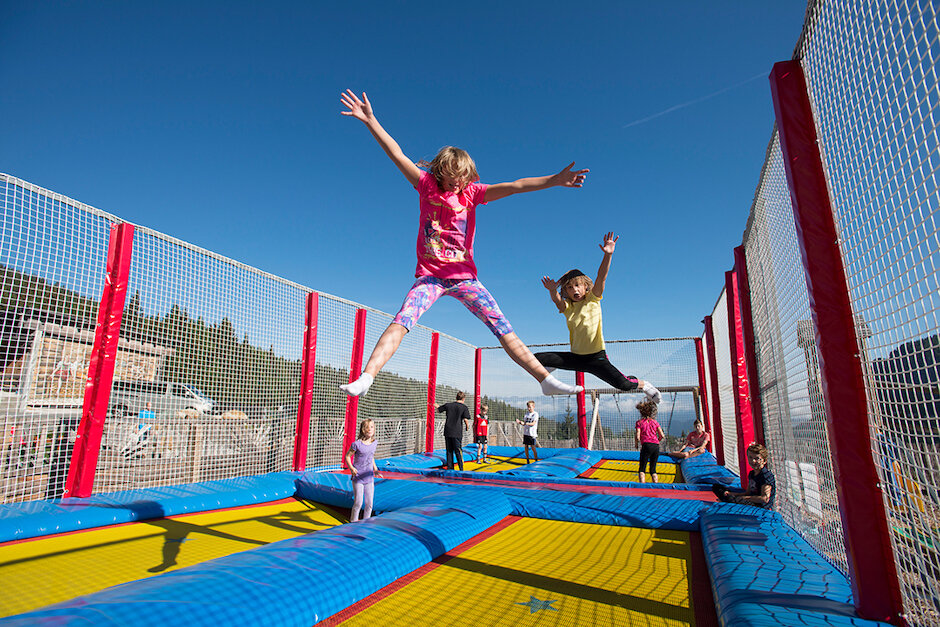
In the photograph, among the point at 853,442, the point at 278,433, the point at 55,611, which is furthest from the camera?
the point at 278,433

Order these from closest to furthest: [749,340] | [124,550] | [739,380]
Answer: [124,550]
[749,340]
[739,380]

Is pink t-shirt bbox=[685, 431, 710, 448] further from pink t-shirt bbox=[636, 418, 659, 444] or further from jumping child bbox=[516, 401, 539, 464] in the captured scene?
jumping child bbox=[516, 401, 539, 464]

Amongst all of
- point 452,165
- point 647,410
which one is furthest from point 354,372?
point 452,165

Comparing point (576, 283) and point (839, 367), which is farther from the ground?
point (576, 283)

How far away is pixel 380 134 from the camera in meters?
2.19

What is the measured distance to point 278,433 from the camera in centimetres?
580

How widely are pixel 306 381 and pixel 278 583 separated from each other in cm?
431

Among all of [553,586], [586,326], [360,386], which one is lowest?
[553,586]

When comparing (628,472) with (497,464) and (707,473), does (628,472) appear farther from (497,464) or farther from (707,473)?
(497,464)

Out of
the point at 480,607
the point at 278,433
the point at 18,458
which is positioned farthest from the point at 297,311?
the point at 480,607

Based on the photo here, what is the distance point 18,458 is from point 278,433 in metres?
2.44

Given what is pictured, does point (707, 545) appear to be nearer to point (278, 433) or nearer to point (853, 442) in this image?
point (853, 442)

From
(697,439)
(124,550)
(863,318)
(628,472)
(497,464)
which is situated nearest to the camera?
(863,318)

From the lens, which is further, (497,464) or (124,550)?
(497,464)
